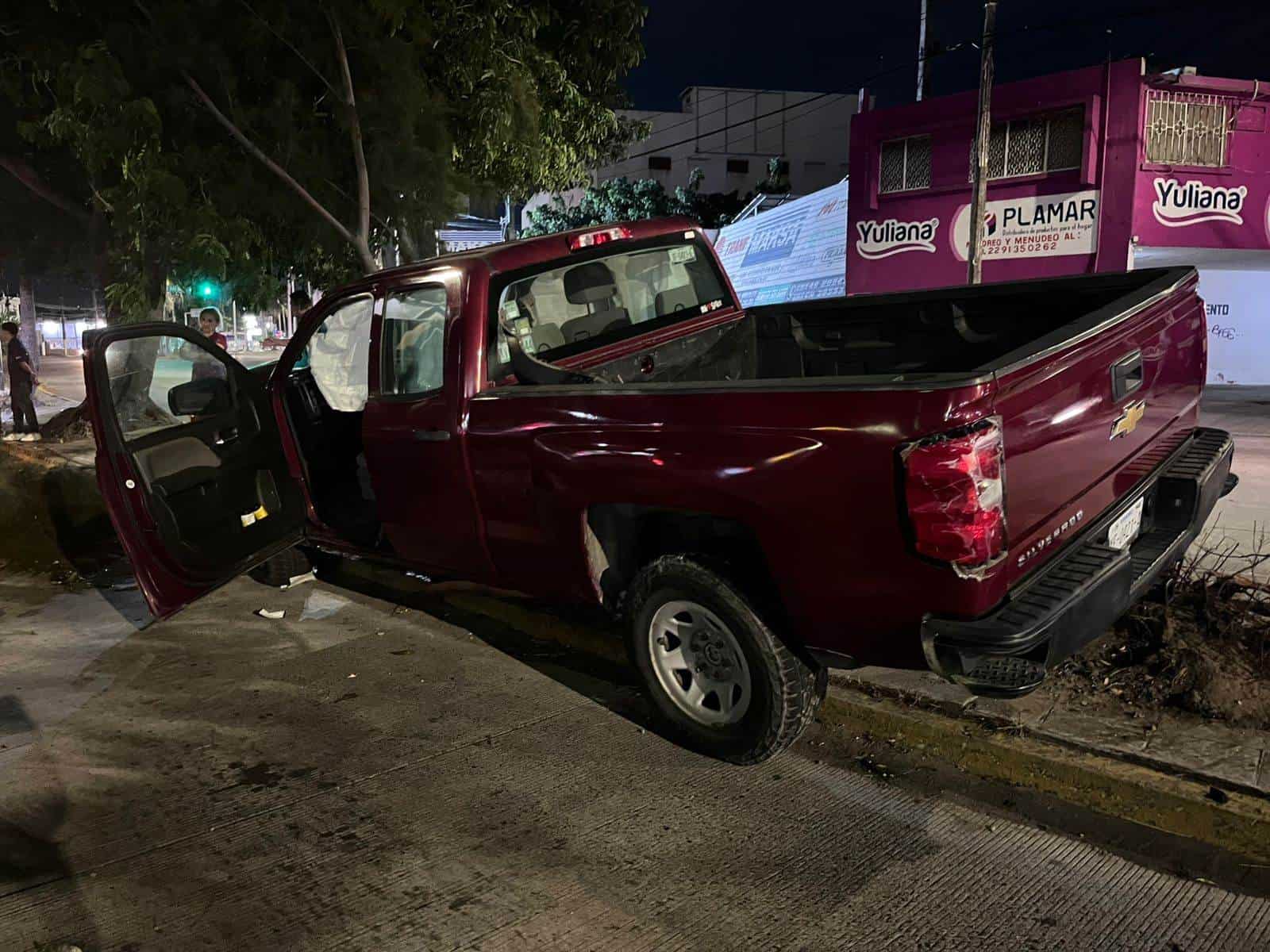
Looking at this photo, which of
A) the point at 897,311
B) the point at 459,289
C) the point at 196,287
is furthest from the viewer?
the point at 196,287

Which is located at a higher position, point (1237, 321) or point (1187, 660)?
point (1237, 321)

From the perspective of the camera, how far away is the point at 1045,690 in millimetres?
3713

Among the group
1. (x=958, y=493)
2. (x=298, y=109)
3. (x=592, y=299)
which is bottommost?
(x=958, y=493)

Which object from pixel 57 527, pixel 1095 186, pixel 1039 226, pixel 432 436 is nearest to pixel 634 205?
pixel 1039 226

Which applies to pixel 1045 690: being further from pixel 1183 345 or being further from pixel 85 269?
pixel 85 269

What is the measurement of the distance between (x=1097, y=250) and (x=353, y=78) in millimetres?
13824

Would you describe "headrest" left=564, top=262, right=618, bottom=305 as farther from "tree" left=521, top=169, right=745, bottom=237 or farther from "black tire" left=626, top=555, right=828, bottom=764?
"tree" left=521, top=169, right=745, bottom=237

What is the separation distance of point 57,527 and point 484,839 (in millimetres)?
6901

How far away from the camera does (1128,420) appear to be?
331 cm

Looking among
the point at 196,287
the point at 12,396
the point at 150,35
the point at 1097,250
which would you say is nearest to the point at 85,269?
the point at 12,396

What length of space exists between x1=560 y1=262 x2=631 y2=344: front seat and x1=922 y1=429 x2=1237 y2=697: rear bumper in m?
2.40

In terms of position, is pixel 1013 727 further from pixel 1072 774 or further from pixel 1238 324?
pixel 1238 324

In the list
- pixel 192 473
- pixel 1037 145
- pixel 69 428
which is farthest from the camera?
pixel 1037 145

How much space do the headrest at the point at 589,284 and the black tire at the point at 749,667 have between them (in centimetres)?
161
